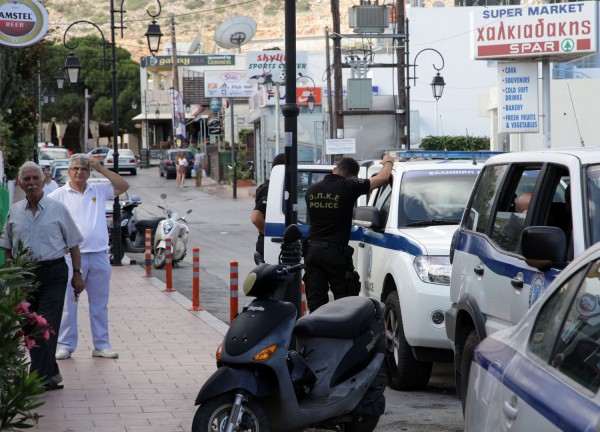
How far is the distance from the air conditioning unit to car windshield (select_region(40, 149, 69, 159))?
108 feet

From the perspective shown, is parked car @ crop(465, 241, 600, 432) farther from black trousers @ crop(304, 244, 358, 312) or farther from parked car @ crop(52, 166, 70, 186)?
parked car @ crop(52, 166, 70, 186)

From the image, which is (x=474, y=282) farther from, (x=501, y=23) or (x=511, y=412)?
(x=501, y=23)

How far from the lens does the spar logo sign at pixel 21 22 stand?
Answer: 1289 cm

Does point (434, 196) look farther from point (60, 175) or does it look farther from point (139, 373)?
point (60, 175)

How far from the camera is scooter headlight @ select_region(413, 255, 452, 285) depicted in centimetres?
876

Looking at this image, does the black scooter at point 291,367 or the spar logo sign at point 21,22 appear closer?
the black scooter at point 291,367

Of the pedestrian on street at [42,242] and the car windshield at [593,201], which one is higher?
the car windshield at [593,201]

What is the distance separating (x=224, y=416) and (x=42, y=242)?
296cm

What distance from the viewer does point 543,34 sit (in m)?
26.6

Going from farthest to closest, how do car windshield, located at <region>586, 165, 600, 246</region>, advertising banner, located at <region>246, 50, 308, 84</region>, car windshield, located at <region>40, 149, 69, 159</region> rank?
car windshield, located at <region>40, 149, 69, 159</region> < advertising banner, located at <region>246, 50, 308, 84</region> < car windshield, located at <region>586, 165, 600, 246</region>

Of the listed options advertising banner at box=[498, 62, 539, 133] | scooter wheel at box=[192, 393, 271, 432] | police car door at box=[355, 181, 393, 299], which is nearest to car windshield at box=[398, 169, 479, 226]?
police car door at box=[355, 181, 393, 299]

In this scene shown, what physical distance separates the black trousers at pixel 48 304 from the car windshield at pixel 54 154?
5483 centimetres

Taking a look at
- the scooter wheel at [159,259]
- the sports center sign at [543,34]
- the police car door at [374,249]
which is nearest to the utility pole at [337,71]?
the sports center sign at [543,34]

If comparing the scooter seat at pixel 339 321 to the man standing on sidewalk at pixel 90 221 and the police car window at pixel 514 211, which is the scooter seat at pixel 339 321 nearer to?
the police car window at pixel 514 211
